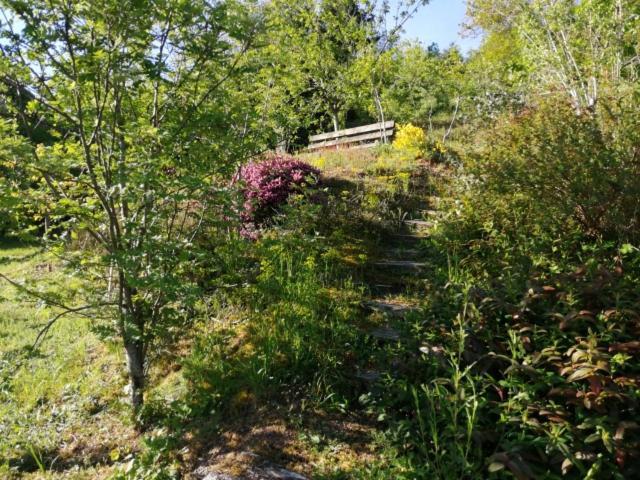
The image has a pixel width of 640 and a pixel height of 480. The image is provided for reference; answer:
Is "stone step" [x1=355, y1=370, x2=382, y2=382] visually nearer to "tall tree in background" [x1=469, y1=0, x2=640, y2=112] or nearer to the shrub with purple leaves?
the shrub with purple leaves

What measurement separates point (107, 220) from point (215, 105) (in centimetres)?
127

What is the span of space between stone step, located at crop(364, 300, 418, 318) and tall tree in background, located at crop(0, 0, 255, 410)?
5.78ft

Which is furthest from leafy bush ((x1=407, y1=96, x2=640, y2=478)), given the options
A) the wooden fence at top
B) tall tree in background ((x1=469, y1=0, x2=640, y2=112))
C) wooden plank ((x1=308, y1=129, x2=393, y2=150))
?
wooden plank ((x1=308, y1=129, x2=393, y2=150))

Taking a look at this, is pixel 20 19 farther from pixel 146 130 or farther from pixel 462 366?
pixel 462 366

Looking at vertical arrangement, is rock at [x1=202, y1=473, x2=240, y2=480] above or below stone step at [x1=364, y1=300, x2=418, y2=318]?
below

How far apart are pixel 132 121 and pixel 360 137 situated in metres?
9.82

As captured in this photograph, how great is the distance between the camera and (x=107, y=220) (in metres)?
3.63

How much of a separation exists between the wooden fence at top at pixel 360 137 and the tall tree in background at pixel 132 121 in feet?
27.6

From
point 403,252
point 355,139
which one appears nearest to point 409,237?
point 403,252

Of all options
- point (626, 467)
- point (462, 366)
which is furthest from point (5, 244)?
point (626, 467)

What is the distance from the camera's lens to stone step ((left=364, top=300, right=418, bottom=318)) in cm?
412

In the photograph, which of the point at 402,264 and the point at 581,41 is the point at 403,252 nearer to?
the point at 402,264

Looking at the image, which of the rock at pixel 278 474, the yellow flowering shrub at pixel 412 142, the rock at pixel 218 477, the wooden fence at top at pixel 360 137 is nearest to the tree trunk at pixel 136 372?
the rock at pixel 218 477

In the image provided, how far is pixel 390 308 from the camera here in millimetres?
4273
